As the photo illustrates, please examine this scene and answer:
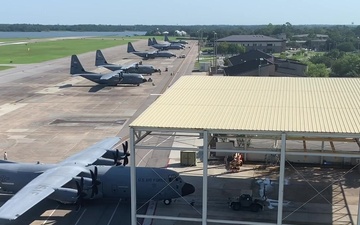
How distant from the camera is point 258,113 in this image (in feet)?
95.3

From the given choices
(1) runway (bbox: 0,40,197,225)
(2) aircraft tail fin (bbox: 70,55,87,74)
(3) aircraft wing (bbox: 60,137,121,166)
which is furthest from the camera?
(2) aircraft tail fin (bbox: 70,55,87,74)

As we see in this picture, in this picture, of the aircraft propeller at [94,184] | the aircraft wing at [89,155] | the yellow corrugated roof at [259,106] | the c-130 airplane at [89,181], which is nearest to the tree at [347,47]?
the yellow corrugated roof at [259,106]

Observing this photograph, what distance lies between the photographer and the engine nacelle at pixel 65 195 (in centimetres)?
3188

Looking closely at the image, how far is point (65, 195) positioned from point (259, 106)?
16.8 meters

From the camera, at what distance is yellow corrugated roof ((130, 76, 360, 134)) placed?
26250 millimetres

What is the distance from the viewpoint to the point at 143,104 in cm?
7750

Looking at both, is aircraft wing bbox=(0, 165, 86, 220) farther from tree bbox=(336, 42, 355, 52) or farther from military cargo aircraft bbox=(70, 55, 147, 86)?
→ tree bbox=(336, 42, 355, 52)

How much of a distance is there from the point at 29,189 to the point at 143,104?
48.0 metres

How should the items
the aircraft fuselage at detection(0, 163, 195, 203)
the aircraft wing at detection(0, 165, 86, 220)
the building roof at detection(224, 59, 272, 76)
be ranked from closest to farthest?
the aircraft wing at detection(0, 165, 86, 220) < the aircraft fuselage at detection(0, 163, 195, 203) < the building roof at detection(224, 59, 272, 76)

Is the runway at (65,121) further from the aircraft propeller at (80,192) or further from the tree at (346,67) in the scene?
the tree at (346,67)

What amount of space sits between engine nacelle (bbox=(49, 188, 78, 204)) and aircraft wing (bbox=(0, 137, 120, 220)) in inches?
29.1

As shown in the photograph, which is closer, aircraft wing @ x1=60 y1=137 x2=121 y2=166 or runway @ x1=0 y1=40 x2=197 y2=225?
runway @ x1=0 y1=40 x2=197 y2=225

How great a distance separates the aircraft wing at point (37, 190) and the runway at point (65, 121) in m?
3.50

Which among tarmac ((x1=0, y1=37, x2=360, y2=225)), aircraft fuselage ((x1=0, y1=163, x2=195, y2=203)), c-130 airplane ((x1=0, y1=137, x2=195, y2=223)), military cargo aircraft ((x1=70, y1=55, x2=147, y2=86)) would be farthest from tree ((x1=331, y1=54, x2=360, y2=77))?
c-130 airplane ((x1=0, y1=137, x2=195, y2=223))
